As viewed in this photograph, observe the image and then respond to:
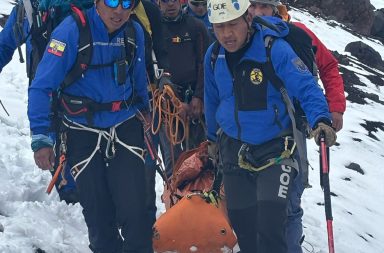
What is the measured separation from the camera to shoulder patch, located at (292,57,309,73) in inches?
167

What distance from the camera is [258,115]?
4.42m

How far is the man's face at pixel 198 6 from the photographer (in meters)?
6.72

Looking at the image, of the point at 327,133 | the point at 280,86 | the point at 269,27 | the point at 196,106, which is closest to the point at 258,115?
the point at 280,86

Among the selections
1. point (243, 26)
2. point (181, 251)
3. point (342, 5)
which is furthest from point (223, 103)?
point (342, 5)

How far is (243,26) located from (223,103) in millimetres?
673

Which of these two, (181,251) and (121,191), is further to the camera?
(181,251)

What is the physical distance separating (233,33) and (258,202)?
136cm

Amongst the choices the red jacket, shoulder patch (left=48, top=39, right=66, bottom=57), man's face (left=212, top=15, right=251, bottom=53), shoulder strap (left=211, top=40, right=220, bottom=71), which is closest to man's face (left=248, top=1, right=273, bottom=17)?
the red jacket

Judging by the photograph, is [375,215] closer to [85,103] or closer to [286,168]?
[286,168]

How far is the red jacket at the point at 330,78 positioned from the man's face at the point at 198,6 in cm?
182

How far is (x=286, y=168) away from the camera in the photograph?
14.6 feet

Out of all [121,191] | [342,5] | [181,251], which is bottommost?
[342,5]

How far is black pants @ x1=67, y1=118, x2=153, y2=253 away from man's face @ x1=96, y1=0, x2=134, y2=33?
2.71ft

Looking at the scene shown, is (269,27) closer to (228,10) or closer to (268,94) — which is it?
(228,10)
